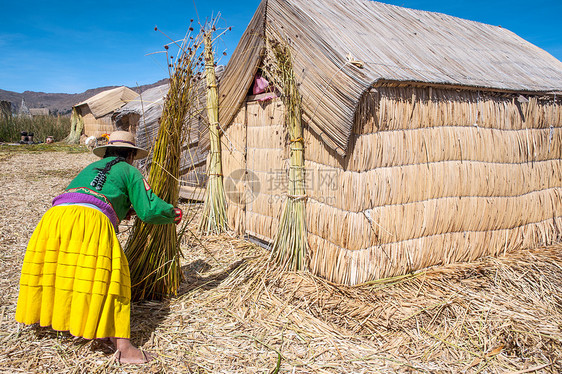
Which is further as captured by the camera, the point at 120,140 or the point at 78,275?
the point at 120,140

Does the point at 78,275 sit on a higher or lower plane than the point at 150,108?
lower

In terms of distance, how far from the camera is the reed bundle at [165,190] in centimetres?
281

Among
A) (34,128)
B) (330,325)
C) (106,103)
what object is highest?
(106,103)

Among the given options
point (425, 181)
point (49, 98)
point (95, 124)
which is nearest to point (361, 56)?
point (425, 181)

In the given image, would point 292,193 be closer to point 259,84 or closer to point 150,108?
point 259,84

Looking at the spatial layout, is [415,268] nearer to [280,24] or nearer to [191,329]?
[191,329]

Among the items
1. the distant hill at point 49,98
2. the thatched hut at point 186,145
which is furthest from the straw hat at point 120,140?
the distant hill at point 49,98

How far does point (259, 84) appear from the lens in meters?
4.23

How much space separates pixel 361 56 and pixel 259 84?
141 cm

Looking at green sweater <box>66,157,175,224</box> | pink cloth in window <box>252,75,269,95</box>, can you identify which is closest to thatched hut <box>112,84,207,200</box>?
pink cloth in window <box>252,75,269,95</box>

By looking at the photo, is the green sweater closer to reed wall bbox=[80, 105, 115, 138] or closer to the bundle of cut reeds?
the bundle of cut reeds

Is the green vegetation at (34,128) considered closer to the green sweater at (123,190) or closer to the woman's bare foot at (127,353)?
the green sweater at (123,190)

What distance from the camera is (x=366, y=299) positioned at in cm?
301

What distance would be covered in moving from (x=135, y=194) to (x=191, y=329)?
1.02 m
